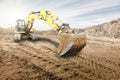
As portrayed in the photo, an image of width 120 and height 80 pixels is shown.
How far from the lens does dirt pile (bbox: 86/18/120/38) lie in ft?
141

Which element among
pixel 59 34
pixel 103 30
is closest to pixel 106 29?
pixel 103 30

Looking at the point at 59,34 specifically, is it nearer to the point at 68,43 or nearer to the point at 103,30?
the point at 68,43

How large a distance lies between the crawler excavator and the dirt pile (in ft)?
Result: 82.2

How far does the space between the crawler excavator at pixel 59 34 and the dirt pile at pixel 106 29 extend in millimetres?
25064

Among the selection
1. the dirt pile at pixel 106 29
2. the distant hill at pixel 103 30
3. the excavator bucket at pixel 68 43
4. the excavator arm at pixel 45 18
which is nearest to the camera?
the excavator bucket at pixel 68 43

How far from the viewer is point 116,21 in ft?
156

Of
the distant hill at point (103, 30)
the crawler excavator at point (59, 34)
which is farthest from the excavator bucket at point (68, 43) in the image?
the distant hill at point (103, 30)

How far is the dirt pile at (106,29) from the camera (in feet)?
141

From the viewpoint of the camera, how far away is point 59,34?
44.7 feet

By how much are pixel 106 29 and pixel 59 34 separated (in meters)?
33.7

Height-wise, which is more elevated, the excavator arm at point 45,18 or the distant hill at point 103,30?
the excavator arm at point 45,18

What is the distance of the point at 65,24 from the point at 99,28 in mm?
34403

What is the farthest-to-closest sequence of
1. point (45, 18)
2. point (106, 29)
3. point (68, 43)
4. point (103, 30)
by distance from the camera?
point (103, 30)
point (106, 29)
point (45, 18)
point (68, 43)

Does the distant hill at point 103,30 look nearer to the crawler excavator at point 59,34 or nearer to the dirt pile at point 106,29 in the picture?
the dirt pile at point 106,29
